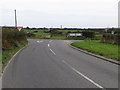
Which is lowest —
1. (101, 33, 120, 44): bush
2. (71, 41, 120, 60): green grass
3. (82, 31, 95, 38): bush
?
(71, 41, 120, 60): green grass

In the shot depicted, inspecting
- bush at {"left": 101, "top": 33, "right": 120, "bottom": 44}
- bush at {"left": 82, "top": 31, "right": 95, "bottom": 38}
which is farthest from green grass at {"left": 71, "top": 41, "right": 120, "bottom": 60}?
bush at {"left": 82, "top": 31, "right": 95, "bottom": 38}

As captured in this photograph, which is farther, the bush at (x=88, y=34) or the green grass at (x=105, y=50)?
the bush at (x=88, y=34)

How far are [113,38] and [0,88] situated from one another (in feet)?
84.5

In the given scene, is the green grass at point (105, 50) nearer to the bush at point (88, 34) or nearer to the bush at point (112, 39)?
the bush at point (112, 39)

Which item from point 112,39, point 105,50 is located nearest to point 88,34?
point 112,39

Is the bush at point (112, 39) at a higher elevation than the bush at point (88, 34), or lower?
lower

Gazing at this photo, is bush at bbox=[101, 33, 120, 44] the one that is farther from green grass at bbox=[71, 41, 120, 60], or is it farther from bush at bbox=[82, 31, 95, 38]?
bush at bbox=[82, 31, 95, 38]

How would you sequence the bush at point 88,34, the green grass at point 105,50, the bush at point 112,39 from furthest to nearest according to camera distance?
the bush at point 88,34 → the bush at point 112,39 → the green grass at point 105,50

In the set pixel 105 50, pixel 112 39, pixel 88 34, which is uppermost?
pixel 88 34

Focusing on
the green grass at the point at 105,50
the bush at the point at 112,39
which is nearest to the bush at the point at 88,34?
the bush at the point at 112,39

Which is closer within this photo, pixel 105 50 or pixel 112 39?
pixel 105 50

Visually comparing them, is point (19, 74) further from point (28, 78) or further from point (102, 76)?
point (102, 76)

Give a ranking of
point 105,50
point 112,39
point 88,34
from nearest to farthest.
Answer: point 105,50
point 112,39
point 88,34

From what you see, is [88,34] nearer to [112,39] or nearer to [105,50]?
[112,39]
